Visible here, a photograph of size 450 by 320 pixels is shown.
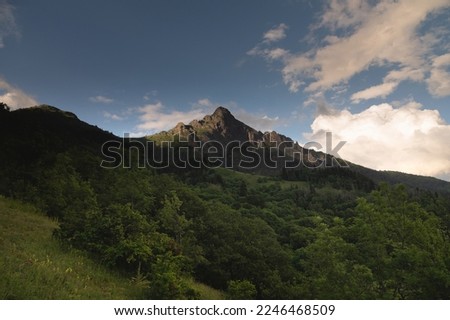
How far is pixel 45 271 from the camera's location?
45.3 ft

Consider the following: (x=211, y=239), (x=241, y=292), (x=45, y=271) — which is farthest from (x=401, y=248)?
(x=211, y=239)

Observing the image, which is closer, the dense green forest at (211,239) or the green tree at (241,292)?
the dense green forest at (211,239)

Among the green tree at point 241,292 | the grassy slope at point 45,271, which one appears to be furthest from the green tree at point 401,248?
the grassy slope at point 45,271

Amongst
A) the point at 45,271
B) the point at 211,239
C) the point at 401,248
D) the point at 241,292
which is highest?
the point at 401,248

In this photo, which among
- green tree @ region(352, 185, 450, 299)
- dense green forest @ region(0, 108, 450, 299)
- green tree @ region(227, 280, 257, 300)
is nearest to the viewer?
green tree @ region(352, 185, 450, 299)

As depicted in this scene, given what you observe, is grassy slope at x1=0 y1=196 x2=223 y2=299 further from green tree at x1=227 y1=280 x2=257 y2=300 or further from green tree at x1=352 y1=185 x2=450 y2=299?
green tree at x1=352 y1=185 x2=450 y2=299

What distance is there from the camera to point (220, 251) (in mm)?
49375

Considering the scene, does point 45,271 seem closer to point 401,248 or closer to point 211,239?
point 401,248

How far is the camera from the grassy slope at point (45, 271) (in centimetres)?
1195

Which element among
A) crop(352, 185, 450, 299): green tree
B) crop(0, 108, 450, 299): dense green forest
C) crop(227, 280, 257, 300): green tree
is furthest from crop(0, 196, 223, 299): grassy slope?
crop(352, 185, 450, 299): green tree

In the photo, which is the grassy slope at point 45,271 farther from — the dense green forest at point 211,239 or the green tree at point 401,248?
the green tree at point 401,248

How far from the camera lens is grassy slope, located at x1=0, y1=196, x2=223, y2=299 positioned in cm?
1195
